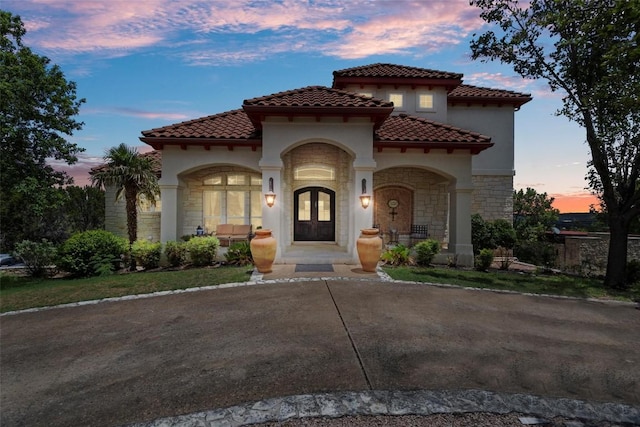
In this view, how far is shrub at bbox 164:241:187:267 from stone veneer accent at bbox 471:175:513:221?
1303 cm

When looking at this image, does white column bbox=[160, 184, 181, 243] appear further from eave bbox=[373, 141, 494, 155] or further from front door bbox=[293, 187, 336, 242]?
eave bbox=[373, 141, 494, 155]

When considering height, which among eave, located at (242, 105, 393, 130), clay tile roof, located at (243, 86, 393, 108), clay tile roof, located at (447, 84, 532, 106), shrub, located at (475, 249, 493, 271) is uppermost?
clay tile roof, located at (447, 84, 532, 106)

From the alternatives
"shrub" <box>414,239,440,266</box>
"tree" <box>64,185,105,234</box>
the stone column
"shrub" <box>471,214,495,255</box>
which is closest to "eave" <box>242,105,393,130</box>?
the stone column

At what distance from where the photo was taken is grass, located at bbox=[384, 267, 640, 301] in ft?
26.3

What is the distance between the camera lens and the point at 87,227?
76.5 feet

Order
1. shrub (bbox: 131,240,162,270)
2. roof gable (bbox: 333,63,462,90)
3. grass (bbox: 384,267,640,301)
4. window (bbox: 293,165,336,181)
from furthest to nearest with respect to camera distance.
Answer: roof gable (bbox: 333,63,462,90) < window (bbox: 293,165,336,181) < shrub (bbox: 131,240,162,270) < grass (bbox: 384,267,640,301)

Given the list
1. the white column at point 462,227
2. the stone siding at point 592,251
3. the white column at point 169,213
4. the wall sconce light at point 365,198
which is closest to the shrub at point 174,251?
the white column at point 169,213

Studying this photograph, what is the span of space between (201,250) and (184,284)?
103 inches

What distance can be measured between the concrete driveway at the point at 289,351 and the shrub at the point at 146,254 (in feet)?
13.7

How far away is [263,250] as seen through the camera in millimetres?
8766

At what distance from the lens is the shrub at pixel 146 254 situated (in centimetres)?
1036

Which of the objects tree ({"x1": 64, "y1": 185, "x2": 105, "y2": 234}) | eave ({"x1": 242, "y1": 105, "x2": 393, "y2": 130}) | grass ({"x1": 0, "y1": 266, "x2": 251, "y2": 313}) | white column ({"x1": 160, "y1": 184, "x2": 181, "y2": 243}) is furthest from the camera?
tree ({"x1": 64, "y1": 185, "x2": 105, "y2": 234})

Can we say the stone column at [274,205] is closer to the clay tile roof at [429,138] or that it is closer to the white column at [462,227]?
the clay tile roof at [429,138]

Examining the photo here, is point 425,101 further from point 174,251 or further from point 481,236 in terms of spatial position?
point 174,251
